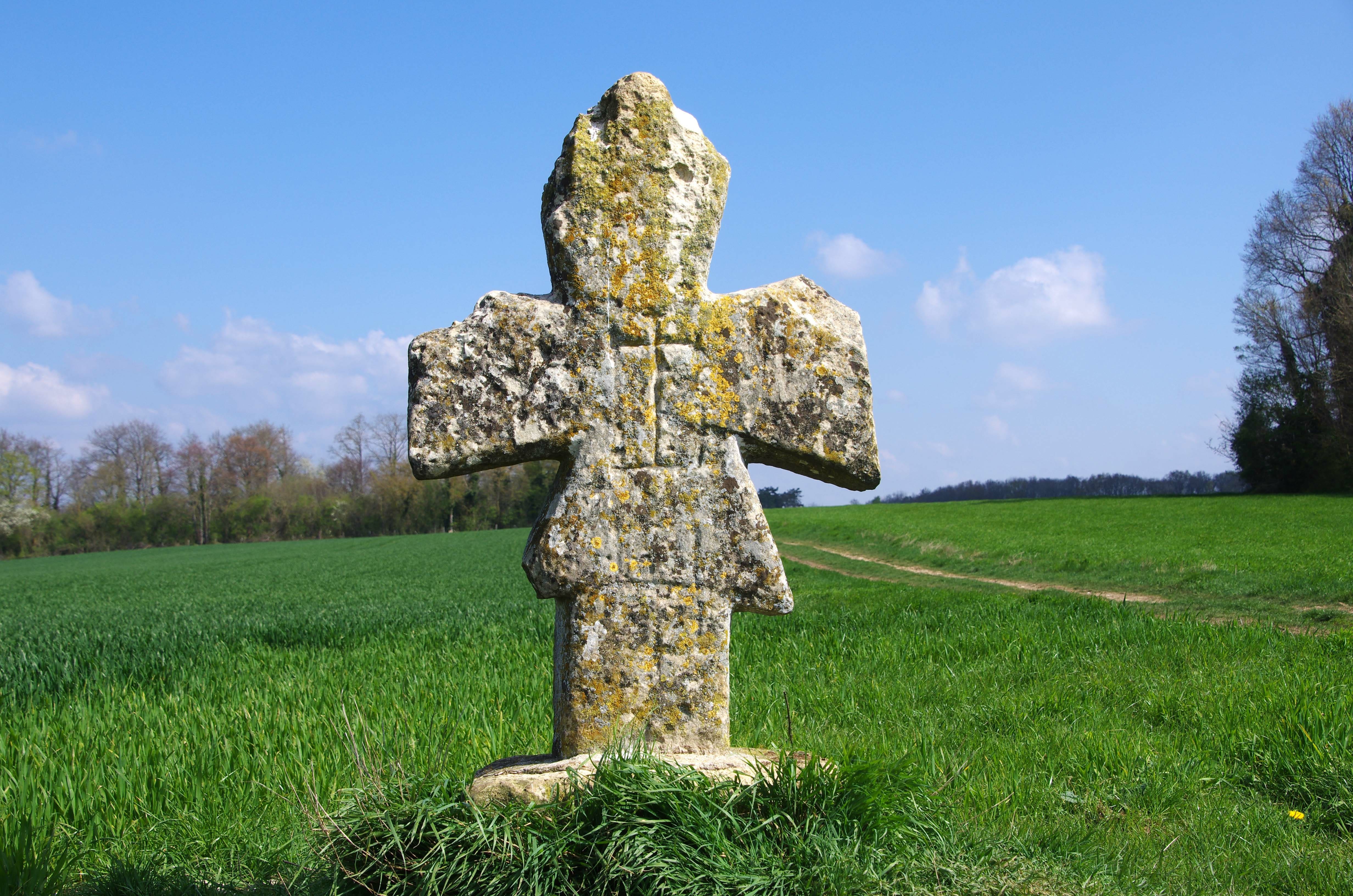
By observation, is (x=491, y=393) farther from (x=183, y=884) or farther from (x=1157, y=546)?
(x=1157, y=546)

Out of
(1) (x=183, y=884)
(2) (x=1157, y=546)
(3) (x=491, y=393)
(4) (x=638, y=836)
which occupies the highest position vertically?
(3) (x=491, y=393)

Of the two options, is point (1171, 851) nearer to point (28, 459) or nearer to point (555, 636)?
point (555, 636)

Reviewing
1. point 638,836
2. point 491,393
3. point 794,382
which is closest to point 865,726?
point 794,382

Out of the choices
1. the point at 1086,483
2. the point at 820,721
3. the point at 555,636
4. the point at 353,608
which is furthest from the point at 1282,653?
the point at 1086,483

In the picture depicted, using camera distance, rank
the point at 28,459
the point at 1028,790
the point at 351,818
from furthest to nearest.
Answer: the point at 28,459
the point at 1028,790
the point at 351,818

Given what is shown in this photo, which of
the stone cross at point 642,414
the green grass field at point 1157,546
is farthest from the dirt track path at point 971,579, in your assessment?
the stone cross at point 642,414

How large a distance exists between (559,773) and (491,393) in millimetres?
1535

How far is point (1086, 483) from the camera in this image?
76.4 m

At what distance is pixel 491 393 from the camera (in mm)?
3465

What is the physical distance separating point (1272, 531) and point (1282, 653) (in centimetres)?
2305

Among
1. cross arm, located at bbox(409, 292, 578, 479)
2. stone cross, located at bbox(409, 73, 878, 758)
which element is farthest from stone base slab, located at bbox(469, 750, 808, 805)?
cross arm, located at bbox(409, 292, 578, 479)

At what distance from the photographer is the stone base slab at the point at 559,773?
292 centimetres

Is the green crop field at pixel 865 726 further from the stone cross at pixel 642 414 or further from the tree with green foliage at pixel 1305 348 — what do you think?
the tree with green foliage at pixel 1305 348

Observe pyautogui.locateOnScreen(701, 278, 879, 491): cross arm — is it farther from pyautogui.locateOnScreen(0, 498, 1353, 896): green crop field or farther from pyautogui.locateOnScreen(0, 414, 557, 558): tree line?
pyautogui.locateOnScreen(0, 414, 557, 558): tree line
